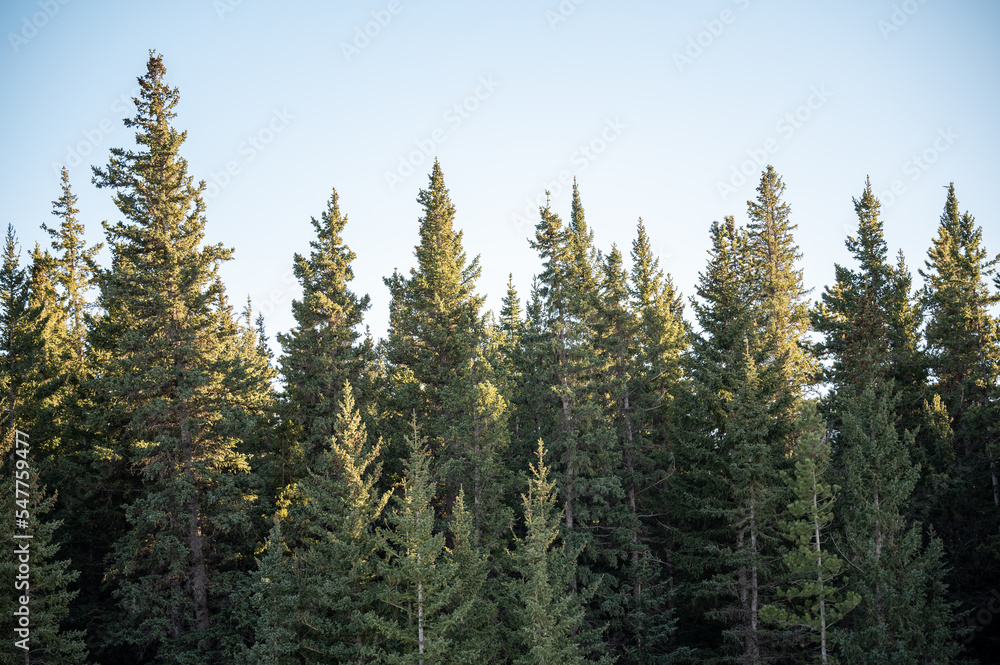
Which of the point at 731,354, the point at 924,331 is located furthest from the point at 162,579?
the point at 924,331

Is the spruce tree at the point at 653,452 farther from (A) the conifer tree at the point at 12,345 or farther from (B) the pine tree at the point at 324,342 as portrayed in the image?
(A) the conifer tree at the point at 12,345

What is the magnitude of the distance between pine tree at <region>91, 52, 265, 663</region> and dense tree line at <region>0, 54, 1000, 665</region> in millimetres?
126

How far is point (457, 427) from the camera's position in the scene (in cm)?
2711

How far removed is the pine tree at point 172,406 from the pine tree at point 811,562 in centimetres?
2216

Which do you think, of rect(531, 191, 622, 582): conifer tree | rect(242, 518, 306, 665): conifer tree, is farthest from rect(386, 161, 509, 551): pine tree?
rect(242, 518, 306, 665): conifer tree


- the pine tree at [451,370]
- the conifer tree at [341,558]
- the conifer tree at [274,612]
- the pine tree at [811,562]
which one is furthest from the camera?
the pine tree at [451,370]

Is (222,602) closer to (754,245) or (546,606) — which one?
(546,606)

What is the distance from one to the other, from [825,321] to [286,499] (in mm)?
32299

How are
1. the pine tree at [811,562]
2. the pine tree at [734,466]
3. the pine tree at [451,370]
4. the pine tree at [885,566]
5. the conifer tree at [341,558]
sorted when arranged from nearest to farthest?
the conifer tree at [341,558] → the pine tree at [885,566] → the pine tree at [811,562] → the pine tree at [734,466] → the pine tree at [451,370]

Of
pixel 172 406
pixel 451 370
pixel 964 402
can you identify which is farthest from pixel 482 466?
pixel 964 402

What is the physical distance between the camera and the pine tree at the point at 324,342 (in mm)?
27250

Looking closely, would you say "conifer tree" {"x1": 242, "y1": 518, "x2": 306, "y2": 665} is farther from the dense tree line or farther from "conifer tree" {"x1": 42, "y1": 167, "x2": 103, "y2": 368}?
"conifer tree" {"x1": 42, "y1": 167, "x2": 103, "y2": 368}

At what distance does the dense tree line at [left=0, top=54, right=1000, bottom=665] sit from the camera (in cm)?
2294

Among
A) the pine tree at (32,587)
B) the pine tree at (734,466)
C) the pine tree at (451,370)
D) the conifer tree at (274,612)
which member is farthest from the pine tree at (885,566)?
the pine tree at (32,587)
